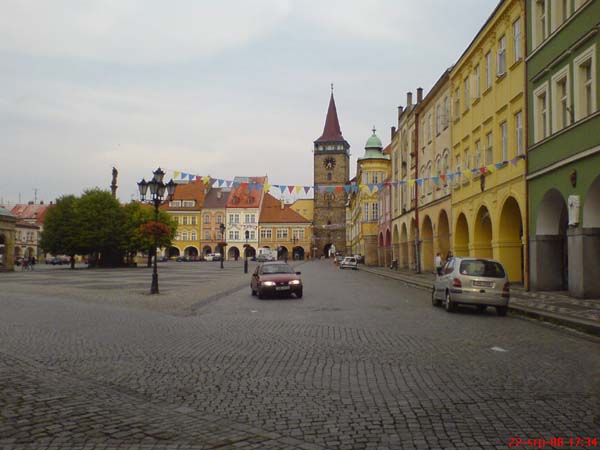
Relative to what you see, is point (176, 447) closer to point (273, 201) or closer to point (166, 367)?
point (166, 367)

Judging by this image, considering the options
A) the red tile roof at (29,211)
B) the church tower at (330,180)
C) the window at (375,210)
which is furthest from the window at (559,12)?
the red tile roof at (29,211)

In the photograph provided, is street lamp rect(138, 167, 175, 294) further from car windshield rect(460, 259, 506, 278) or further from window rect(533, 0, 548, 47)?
window rect(533, 0, 548, 47)

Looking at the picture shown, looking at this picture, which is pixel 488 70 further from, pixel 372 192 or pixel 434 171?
pixel 372 192

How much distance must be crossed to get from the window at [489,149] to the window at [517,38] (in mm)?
4618

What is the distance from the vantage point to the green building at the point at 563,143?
19516mm

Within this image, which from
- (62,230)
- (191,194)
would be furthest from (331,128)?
(62,230)

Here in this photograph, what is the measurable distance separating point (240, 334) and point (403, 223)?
139 feet

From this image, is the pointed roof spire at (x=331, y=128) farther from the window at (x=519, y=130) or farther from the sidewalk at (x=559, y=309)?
the sidewalk at (x=559, y=309)

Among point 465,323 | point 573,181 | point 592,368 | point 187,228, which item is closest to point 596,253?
point 573,181

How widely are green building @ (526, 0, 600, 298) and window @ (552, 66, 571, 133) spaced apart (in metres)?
0.03

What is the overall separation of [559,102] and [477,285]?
8910mm

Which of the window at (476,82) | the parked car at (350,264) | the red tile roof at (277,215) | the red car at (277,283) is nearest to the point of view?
the red car at (277,283)

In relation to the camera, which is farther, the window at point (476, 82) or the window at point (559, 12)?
the window at point (476, 82)

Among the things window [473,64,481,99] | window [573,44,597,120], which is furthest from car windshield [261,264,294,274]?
window [473,64,481,99]
